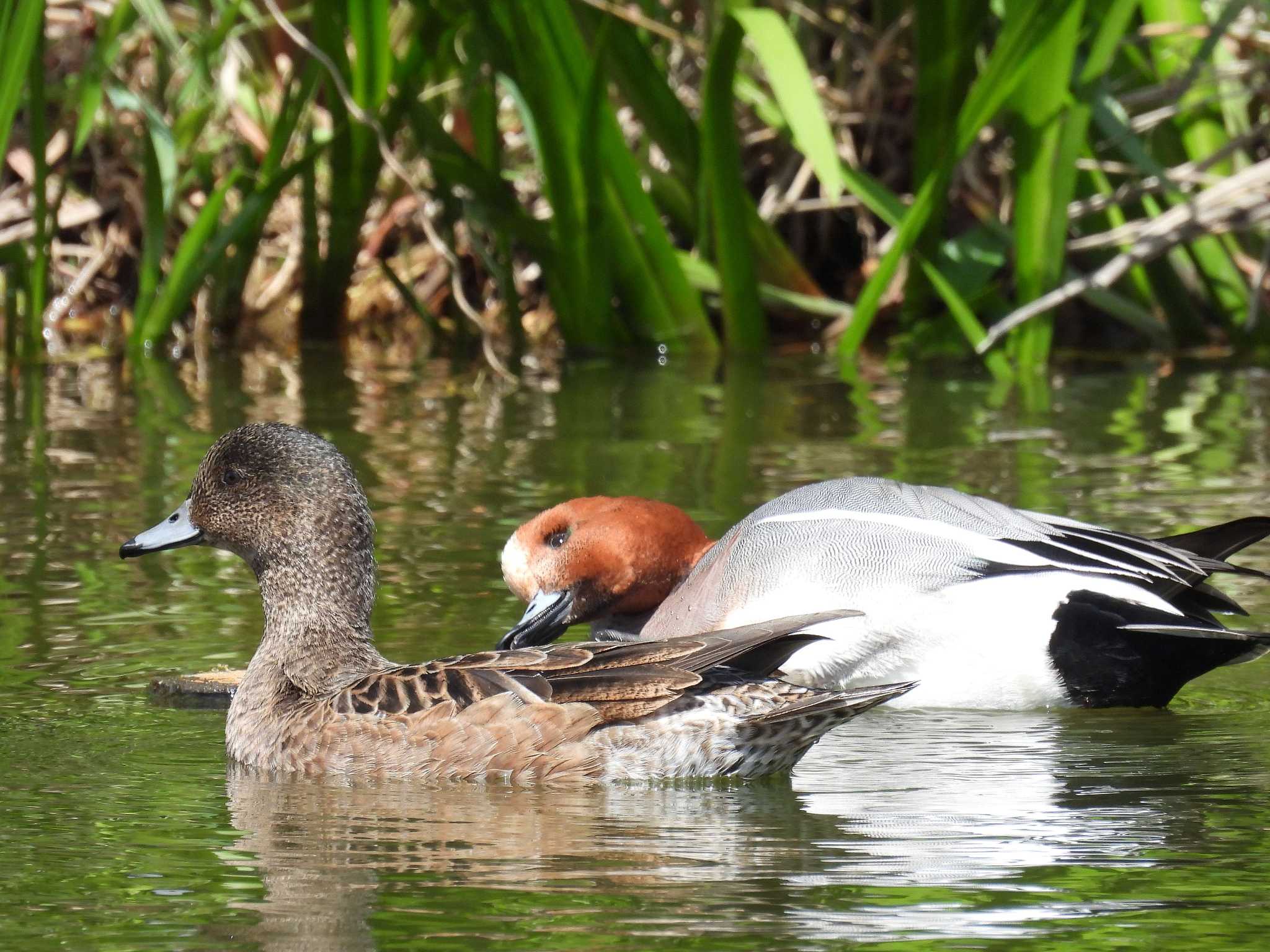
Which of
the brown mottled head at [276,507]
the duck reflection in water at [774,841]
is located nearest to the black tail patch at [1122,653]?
the duck reflection in water at [774,841]

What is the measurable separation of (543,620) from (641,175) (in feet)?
13.7

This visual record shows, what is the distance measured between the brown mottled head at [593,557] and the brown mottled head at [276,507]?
0.59 m

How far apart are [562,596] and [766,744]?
47.9 inches

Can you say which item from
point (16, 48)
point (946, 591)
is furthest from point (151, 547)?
point (16, 48)

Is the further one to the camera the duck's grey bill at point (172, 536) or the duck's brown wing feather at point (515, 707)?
the duck's grey bill at point (172, 536)

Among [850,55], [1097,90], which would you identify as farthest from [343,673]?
[850,55]

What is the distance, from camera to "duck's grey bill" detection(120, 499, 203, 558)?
163 inches

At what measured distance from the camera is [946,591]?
427 centimetres

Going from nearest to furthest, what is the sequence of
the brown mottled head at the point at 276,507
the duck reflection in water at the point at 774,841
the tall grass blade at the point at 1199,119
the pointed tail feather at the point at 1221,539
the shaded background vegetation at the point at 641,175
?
the duck reflection in water at the point at 774,841
the brown mottled head at the point at 276,507
the pointed tail feather at the point at 1221,539
the shaded background vegetation at the point at 641,175
the tall grass blade at the point at 1199,119

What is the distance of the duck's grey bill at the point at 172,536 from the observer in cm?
414

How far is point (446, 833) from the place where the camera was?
10.2 ft

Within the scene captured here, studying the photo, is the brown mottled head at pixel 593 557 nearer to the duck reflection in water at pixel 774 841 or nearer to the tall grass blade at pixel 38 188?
the duck reflection in water at pixel 774 841

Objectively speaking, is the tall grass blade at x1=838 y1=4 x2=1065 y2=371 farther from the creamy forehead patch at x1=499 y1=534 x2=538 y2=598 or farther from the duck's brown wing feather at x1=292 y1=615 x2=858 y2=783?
the duck's brown wing feather at x1=292 y1=615 x2=858 y2=783

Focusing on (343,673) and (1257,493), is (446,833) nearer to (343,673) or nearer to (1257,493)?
(343,673)
